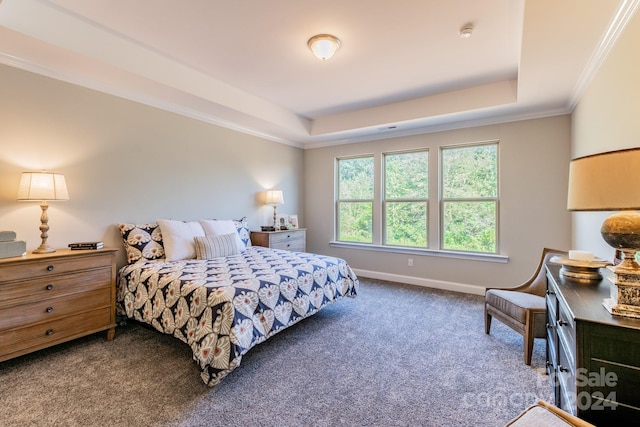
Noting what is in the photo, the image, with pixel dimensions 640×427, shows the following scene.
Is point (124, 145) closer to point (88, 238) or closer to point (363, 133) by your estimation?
point (88, 238)

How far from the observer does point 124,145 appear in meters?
3.21

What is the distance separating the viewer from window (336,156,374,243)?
5039 mm

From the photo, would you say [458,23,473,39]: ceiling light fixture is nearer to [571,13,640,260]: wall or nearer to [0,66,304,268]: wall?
[571,13,640,260]: wall

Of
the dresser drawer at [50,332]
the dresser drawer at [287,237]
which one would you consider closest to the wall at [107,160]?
the dresser drawer at [287,237]

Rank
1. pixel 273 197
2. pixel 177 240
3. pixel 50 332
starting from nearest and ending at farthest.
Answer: pixel 50 332, pixel 177 240, pixel 273 197

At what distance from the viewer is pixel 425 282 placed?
14.6 feet

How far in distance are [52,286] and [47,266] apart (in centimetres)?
17

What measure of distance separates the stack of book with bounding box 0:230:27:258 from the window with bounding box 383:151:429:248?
428 centimetres

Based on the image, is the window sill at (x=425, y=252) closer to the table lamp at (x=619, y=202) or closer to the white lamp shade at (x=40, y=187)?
the table lamp at (x=619, y=202)

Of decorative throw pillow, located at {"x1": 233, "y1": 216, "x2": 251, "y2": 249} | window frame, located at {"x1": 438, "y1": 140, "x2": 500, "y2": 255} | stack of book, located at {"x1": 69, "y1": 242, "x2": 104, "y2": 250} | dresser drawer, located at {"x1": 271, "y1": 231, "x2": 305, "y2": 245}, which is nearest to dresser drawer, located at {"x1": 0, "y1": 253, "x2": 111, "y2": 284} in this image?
stack of book, located at {"x1": 69, "y1": 242, "x2": 104, "y2": 250}

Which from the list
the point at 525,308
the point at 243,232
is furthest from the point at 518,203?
the point at 243,232

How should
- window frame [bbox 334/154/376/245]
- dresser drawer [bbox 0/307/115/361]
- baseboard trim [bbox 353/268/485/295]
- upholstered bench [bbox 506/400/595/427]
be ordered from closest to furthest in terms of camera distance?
1. upholstered bench [bbox 506/400/595/427]
2. dresser drawer [bbox 0/307/115/361]
3. baseboard trim [bbox 353/268/485/295]
4. window frame [bbox 334/154/376/245]

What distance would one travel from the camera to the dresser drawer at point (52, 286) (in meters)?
2.13

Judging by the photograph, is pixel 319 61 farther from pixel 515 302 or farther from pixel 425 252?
pixel 425 252
